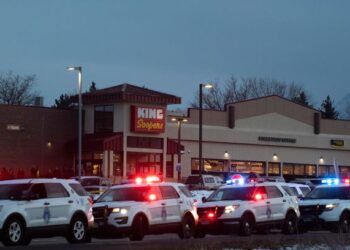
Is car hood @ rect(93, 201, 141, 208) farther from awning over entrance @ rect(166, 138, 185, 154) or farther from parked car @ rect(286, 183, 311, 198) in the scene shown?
awning over entrance @ rect(166, 138, 185, 154)

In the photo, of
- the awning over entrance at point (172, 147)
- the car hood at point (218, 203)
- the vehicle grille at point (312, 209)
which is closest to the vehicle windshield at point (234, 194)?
Answer: the car hood at point (218, 203)

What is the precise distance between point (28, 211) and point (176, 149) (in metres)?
41.6

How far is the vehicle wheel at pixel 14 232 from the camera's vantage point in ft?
70.4

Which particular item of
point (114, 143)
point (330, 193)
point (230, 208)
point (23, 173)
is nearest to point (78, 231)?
point (230, 208)

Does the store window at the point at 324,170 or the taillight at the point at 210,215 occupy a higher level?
→ the store window at the point at 324,170

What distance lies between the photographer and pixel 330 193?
98.7ft

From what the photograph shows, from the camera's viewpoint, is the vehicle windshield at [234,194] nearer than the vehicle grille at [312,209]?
Yes

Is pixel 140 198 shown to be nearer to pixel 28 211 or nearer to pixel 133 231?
pixel 133 231

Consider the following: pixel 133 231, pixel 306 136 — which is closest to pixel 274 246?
pixel 133 231

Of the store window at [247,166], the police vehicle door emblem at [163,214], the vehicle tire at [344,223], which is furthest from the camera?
the store window at [247,166]

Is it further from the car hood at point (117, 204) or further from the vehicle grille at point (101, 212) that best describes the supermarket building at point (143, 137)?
the vehicle grille at point (101, 212)

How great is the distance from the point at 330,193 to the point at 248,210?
4.35 m

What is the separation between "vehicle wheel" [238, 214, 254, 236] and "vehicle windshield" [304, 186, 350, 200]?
3.91m

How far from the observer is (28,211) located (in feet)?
72.0
